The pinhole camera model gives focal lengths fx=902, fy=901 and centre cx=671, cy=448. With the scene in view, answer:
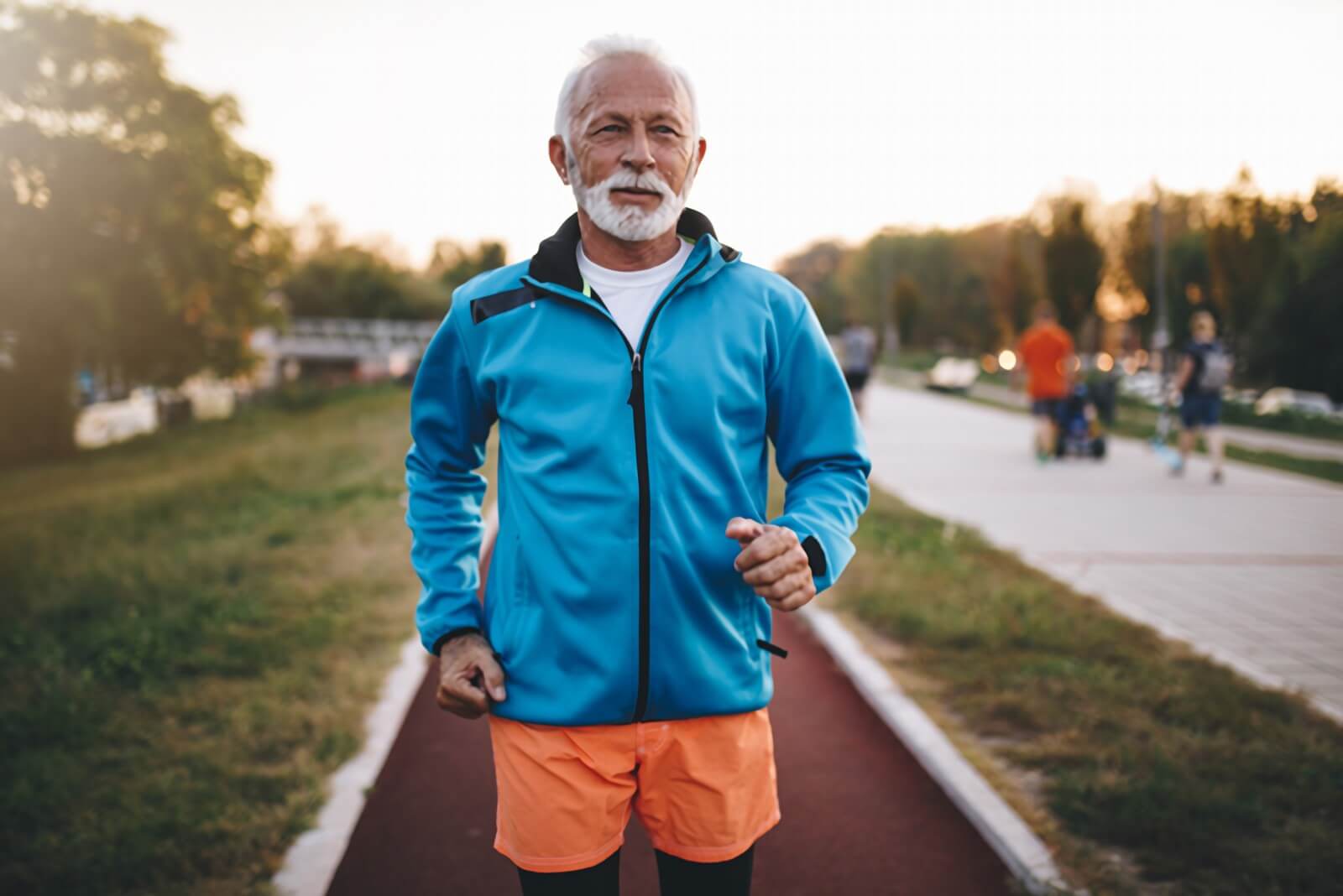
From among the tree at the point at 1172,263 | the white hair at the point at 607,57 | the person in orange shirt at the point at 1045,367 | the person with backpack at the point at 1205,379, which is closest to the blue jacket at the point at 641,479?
the white hair at the point at 607,57

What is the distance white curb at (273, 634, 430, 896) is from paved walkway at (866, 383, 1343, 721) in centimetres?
441

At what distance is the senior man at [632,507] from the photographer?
5.54 ft

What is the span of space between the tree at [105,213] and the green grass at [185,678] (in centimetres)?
1262

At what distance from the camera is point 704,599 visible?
1717mm

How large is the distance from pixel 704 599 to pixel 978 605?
4657 millimetres

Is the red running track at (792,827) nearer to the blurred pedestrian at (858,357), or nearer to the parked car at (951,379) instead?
the blurred pedestrian at (858,357)

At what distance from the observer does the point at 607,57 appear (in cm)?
176

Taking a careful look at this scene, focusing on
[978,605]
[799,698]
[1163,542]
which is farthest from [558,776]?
[1163,542]

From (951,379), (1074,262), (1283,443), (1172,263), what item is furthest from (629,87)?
(1172,263)

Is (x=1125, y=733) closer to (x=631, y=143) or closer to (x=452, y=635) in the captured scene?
(x=452, y=635)

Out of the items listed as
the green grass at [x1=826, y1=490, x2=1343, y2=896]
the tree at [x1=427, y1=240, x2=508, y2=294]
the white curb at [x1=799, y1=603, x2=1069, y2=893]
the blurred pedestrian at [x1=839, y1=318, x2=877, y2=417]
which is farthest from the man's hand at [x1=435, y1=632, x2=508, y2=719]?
the tree at [x1=427, y1=240, x2=508, y2=294]

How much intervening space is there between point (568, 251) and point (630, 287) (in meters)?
0.14

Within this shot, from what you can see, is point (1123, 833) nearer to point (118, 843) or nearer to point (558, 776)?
point (558, 776)

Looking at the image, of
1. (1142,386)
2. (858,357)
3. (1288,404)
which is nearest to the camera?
(858,357)
